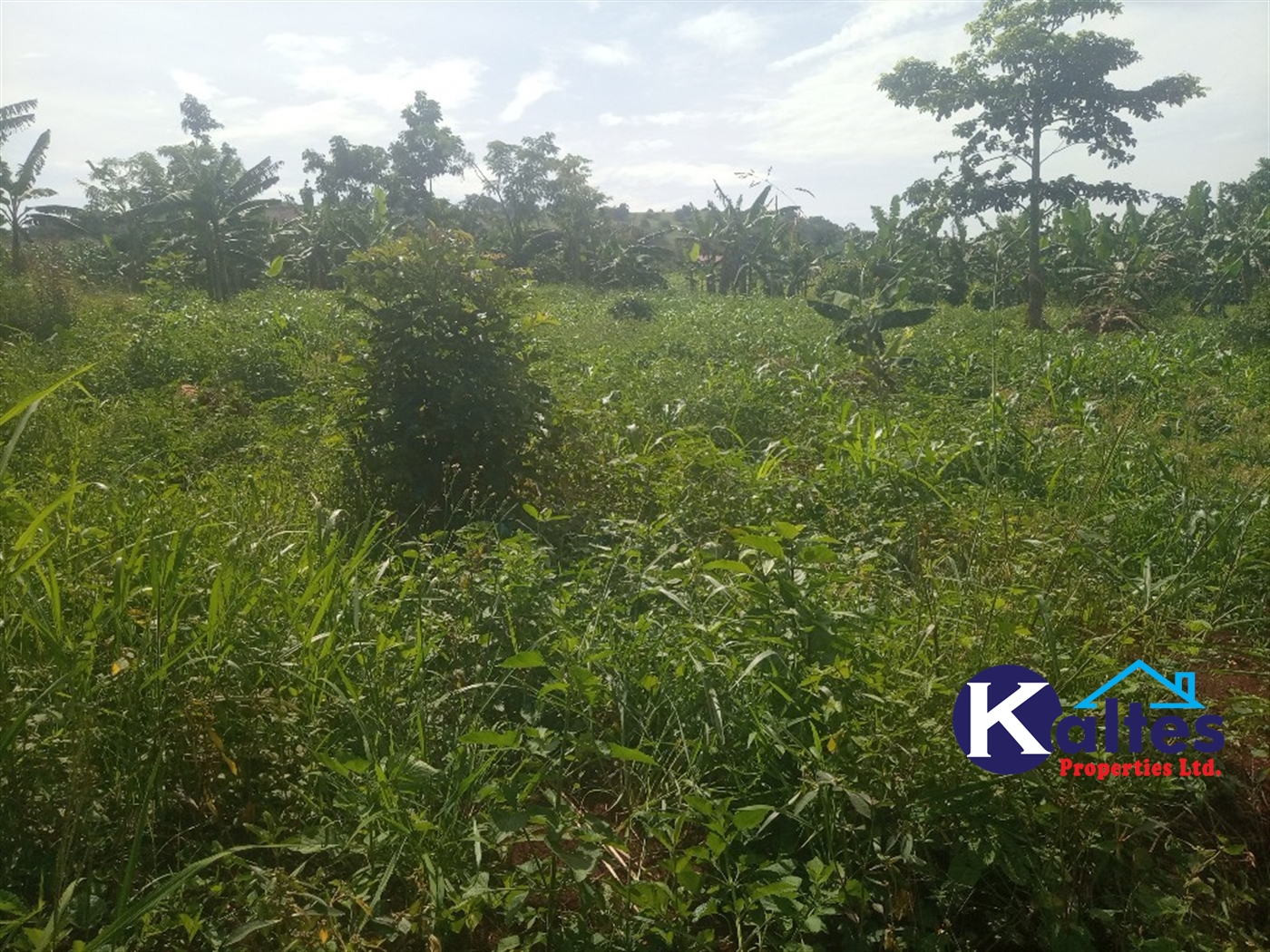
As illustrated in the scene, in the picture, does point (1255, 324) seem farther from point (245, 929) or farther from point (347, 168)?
point (347, 168)

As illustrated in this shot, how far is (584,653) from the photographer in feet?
8.19

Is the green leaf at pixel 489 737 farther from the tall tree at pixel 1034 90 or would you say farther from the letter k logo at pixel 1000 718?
the tall tree at pixel 1034 90

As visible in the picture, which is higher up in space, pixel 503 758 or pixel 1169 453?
pixel 1169 453

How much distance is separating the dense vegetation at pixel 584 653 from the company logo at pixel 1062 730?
0.18ft

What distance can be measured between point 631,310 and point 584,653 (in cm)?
1222

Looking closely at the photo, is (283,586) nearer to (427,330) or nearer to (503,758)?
(503,758)

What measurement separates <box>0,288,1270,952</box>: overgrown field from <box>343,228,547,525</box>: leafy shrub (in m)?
0.47

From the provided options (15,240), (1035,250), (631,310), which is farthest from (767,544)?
(15,240)

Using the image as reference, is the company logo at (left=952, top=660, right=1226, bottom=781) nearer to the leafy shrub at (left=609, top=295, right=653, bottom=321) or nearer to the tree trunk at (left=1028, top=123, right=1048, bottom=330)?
the tree trunk at (left=1028, top=123, right=1048, bottom=330)

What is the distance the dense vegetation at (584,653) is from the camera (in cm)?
187

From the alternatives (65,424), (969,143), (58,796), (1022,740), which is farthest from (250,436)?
(969,143)

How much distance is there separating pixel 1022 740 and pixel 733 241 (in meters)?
20.3

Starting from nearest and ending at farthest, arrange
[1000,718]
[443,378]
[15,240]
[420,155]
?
[1000,718], [443,378], [15,240], [420,155]

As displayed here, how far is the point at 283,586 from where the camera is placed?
2.74 metres
